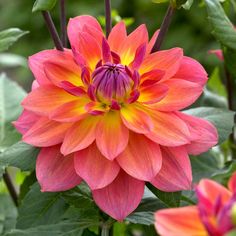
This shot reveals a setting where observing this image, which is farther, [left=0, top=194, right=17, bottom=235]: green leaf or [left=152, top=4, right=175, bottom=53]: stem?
[left=0, top=194, right=17, bottom=235]: green leaf

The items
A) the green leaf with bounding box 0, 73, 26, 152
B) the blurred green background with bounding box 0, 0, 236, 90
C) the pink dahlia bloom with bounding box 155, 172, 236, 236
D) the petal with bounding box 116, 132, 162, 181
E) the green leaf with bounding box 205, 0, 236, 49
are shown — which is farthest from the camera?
the blurred green background with bounding box 0, 0, 236, 90

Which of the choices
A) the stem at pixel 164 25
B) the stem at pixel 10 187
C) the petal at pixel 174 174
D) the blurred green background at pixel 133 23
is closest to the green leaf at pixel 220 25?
the stem at pixel 164 25

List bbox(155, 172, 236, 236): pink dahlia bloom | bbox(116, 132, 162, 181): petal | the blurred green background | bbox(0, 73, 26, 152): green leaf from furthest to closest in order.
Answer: the blurred green background < bbox(0, 73, 26, 152): green leaf < bbox(116, 132, 162, 181): petal < bbox(155, 172, 236, 236): pink dahlia bloom

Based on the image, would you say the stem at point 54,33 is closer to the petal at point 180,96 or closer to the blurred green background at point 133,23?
the petal at point 180,96


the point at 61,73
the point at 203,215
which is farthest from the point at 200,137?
→ the point at 203,215

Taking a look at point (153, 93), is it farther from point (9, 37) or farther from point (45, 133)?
point (9, 37)

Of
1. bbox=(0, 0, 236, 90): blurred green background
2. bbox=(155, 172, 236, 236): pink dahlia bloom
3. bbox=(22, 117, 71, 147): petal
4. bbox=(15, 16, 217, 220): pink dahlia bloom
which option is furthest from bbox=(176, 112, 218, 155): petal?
bbox=(0, 0, 236, 90): blurred green background

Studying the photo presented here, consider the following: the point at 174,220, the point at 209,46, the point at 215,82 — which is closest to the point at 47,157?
the point at 174,220

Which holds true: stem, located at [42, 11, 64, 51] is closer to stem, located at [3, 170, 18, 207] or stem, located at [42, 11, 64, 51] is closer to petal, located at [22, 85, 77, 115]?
petal, located at [22, 85, 77, 115]

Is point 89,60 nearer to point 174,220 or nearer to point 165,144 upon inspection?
point 165,144
